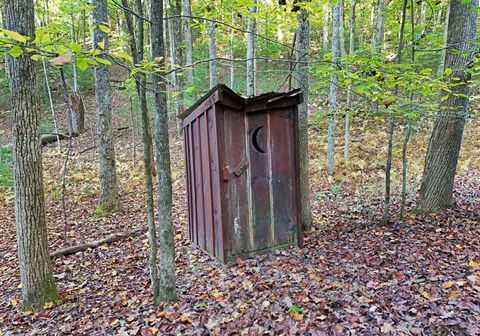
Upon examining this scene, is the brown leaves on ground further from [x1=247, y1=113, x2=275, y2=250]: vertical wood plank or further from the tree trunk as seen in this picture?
the tree trunk

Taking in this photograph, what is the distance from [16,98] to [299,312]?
3.83 m

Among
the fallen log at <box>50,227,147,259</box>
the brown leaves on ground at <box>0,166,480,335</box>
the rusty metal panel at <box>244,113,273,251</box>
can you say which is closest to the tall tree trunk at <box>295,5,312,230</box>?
the brown leaves on ground at <box>0,166,480,335</box>

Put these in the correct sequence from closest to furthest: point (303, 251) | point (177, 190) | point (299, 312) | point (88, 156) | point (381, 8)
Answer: point (299, 312) < point (303, 251) < point (177, 190) < point (381, 8) < point (88, 156)

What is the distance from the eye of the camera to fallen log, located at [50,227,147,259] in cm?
552

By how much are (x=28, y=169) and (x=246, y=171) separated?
2.70 m

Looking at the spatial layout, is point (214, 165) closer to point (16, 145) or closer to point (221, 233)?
point (221, 233)

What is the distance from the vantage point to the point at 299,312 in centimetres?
300

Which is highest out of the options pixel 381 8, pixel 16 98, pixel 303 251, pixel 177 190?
pixel 381 8

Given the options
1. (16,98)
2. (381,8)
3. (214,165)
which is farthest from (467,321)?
(381,8)

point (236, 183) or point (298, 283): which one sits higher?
point (236, 183)

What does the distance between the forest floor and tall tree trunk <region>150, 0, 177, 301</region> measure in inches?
12.5

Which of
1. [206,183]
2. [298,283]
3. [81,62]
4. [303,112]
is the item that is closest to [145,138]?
[81,62]

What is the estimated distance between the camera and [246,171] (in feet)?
14.8

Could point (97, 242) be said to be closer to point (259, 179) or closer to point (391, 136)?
point (259, 179)
